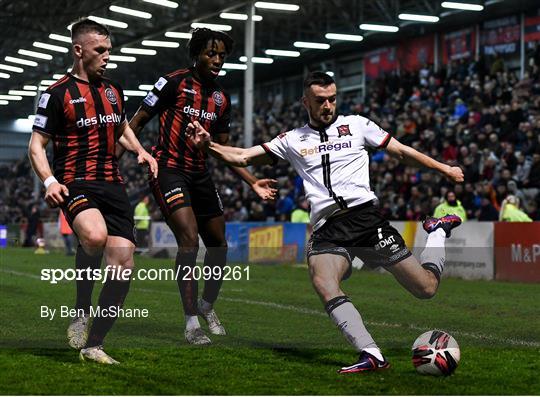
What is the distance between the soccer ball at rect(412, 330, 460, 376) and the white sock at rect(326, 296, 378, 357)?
306 millimetres

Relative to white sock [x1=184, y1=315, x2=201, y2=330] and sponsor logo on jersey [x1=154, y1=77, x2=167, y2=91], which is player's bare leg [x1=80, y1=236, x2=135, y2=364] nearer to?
white sock [x1=184, y1=315, x2=201, y2=330]

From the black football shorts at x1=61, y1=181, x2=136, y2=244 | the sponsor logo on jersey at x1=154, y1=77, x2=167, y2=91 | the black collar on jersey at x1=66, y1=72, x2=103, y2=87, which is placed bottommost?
the black football shorts at x1=61, y1=181, x2=136, y2=244

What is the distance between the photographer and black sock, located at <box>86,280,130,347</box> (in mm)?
6777

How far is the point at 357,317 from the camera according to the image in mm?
6500

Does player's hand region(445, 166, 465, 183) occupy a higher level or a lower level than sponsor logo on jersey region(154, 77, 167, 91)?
lower

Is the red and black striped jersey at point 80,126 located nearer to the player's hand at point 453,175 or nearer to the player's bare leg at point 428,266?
the player's bare leg at point 428,266

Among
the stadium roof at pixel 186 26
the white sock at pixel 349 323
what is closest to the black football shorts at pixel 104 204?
the white sock at pixel 349 323

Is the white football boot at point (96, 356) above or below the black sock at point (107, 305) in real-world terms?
below

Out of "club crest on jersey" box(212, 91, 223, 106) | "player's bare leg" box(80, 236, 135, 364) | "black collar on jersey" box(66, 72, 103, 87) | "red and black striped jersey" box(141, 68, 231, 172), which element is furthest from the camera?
"club crest on jersey" box(212, 91, 223, 106)

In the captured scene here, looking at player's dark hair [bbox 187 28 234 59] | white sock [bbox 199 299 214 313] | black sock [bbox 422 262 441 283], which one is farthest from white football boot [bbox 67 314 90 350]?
black sock [bbox 422 262 441 283]

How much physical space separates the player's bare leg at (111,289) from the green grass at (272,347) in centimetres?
14

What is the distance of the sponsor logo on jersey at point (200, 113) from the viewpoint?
832 cm

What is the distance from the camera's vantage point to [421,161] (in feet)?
22.9

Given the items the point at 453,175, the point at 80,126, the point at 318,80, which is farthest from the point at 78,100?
the point at 453,175
